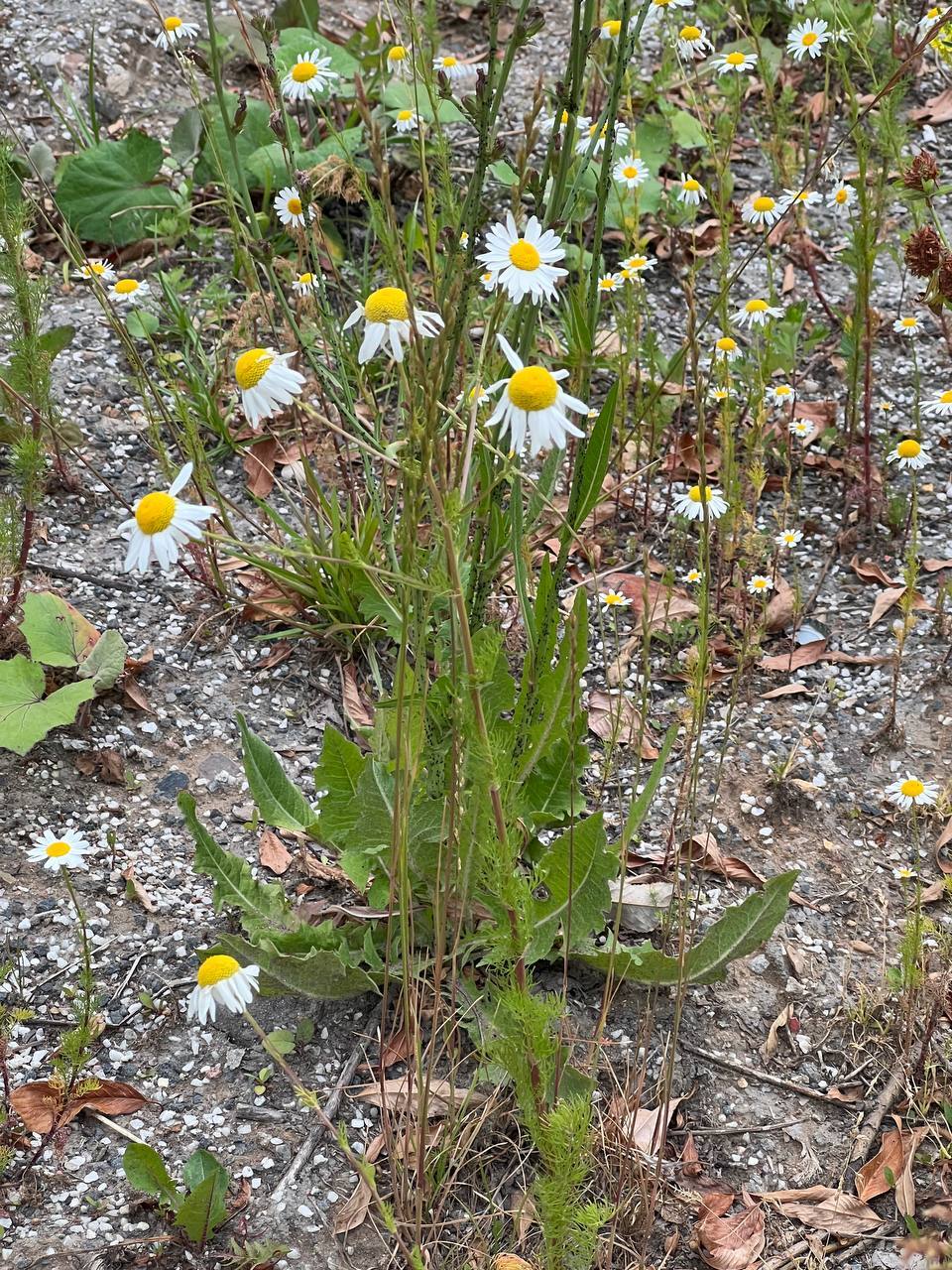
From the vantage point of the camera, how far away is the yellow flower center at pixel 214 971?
67.2 inches

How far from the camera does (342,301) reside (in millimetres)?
3500

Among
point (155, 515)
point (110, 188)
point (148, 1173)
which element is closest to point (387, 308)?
point (155, 515)

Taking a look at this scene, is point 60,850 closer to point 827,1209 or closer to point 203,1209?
point 203,1209

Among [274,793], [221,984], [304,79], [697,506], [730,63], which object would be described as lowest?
[221,984]

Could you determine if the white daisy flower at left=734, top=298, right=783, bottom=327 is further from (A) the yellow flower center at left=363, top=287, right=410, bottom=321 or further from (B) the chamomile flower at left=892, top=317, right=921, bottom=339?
(A) the yellow flower center at left=363, top=287, right=410, bottom=321

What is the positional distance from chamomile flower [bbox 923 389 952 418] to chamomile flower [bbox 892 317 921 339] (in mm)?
239

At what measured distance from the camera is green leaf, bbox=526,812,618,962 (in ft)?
6.32

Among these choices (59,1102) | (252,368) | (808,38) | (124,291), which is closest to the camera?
(252,368)

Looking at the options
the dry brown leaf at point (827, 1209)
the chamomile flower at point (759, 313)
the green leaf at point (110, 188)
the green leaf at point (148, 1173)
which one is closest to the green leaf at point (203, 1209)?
the green leaf at point (148, 1173)

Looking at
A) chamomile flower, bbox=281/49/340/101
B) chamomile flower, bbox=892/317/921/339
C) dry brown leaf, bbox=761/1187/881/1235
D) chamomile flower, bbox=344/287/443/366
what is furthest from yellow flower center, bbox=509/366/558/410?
chamomile flower, bbox=892/317/921/339

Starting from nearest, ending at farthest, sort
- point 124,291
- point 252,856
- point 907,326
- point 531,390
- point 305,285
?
point 531,390 < point 252,856 < point 305,285 < point 124,291 < point 907,326

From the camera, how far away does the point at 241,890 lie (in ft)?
6.95

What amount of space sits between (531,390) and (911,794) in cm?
144

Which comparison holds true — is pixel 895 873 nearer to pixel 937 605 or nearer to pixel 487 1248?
pixel 937 605
